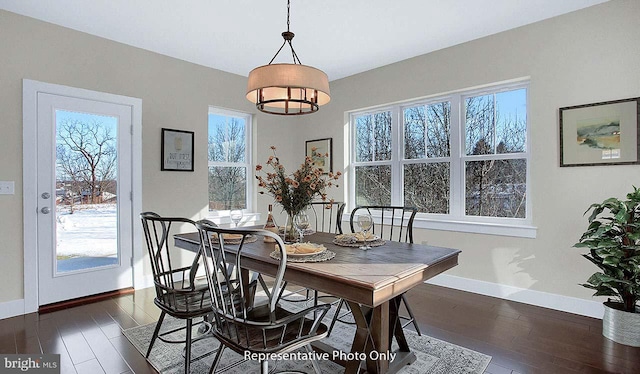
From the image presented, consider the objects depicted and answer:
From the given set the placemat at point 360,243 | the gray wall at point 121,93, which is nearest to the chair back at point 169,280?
the placemat at point 360,243

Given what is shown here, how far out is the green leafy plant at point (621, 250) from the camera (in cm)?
229

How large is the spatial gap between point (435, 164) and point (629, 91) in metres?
1.74

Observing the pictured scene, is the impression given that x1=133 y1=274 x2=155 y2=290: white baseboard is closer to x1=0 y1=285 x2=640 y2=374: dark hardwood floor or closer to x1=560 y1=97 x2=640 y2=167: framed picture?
x1=0 y1=285 x2=640 y2=374: dark hardwood floor

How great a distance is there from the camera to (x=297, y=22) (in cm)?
304

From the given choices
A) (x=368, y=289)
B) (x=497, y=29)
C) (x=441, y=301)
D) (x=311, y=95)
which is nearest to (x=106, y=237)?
(x=311, y=95)

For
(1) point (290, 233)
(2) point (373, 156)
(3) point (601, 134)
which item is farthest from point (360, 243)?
(2) point (373, 156)

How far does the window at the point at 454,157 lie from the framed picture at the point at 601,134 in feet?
1.29

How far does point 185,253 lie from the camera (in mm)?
3998

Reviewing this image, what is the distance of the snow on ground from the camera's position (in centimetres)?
317

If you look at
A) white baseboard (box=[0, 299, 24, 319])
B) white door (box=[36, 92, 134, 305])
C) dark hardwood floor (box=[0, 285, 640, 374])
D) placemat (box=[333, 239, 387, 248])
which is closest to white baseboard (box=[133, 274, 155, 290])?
white door (box=[36, 92, 134, 305])

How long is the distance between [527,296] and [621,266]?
931 mm

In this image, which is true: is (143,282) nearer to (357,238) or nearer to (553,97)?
(357,238)

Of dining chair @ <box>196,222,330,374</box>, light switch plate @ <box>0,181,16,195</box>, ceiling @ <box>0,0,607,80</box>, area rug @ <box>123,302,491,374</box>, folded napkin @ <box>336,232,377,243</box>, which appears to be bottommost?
area rug @ <box>123,302,491,374</box>

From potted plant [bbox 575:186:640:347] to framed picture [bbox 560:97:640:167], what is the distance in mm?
433
